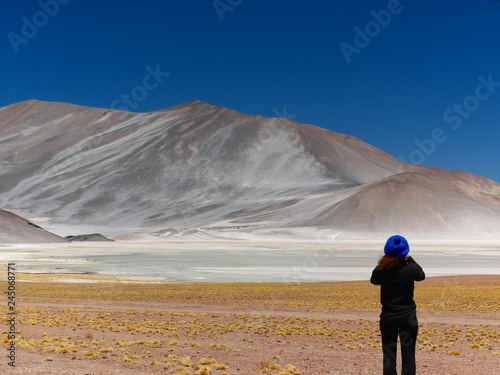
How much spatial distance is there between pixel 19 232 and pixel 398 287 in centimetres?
10104

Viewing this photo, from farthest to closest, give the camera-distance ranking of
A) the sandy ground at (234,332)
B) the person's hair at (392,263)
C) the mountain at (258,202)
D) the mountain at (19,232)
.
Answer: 1. the mountain at (258,202)
2. the mountain at (19,232)
3. the sandy ground at (234,332)
4. the person's hair at (392,263)

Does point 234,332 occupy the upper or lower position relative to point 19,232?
lower

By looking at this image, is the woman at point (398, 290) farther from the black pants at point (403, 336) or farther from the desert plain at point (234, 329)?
the desert plain at point (234, 329)

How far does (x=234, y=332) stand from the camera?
16875 millimetres

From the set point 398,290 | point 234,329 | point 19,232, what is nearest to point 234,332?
point 234,329

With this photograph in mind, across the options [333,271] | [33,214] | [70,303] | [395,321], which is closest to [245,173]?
[33,214]

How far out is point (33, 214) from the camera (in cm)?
18362

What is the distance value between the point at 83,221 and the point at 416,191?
8665cm

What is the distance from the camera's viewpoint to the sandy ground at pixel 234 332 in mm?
12039

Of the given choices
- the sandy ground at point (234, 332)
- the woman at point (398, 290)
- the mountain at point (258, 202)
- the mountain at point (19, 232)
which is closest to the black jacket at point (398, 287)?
the woman at point (398, 290)

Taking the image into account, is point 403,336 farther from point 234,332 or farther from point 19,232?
point 19,232

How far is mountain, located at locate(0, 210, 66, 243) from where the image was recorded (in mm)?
98438

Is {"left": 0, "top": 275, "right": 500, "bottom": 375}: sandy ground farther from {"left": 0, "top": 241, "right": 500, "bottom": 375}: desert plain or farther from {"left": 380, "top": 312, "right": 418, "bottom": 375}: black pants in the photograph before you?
{"left": 380, "top": 312, "right": 418, "bottom": 375}: black pants

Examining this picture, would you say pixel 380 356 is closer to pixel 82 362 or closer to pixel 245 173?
pixel 82 362
